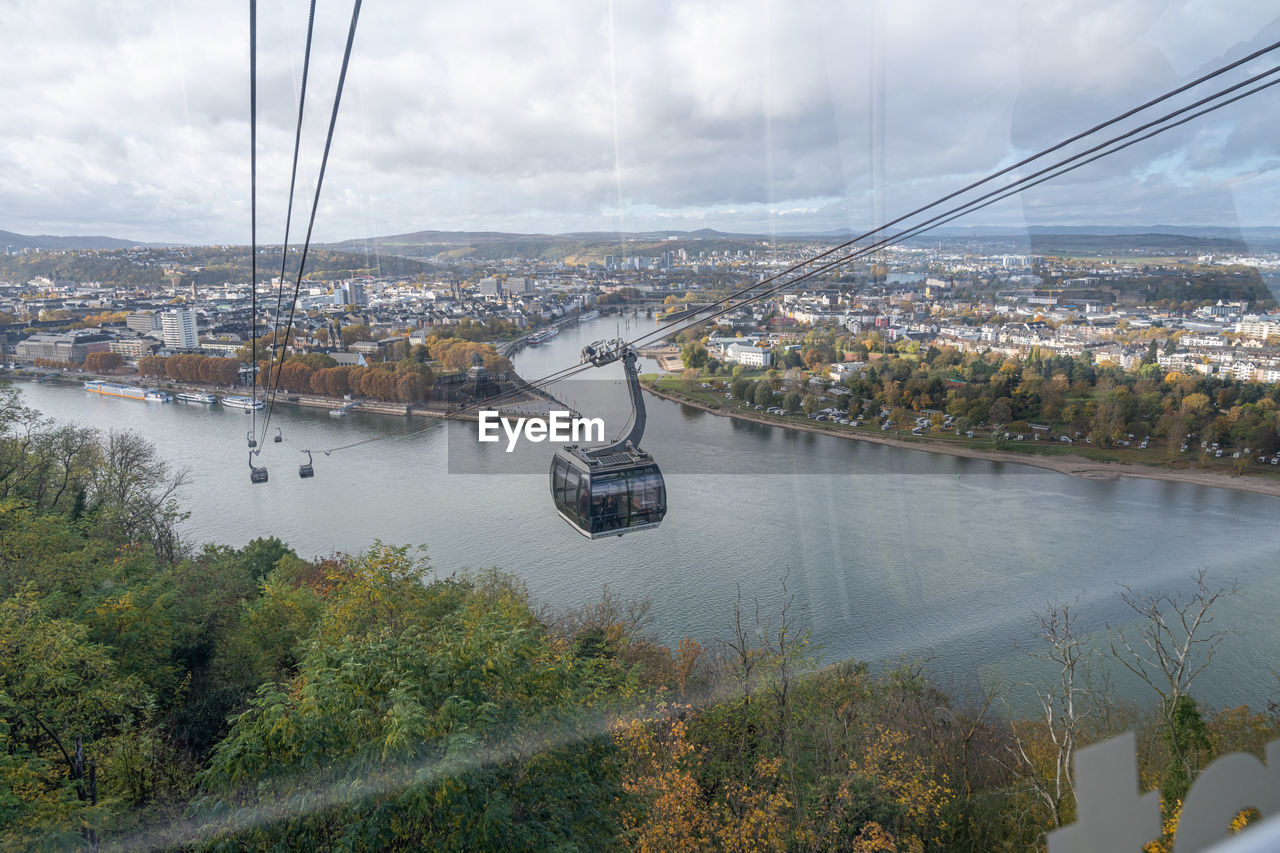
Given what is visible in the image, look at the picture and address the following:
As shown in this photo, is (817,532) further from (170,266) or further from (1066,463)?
(170,266)

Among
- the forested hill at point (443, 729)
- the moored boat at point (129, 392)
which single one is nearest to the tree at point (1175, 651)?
the forested hill at point (443, 729)

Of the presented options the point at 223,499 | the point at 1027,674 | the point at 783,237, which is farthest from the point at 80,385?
the point at 1027,674

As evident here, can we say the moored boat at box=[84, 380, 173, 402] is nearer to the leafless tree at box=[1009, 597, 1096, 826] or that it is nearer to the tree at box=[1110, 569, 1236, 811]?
the leafless tree at box=[1009, 597, 1096, 826]

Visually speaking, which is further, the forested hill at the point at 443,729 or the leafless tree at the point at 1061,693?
the leafless tree at the point at 1061,693

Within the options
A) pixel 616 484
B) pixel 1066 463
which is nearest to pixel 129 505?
pixel 616 484

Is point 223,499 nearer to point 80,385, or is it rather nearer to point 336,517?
point 336,517

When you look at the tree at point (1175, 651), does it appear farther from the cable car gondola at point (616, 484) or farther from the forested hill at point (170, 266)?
the forested hill at point (170, 266)

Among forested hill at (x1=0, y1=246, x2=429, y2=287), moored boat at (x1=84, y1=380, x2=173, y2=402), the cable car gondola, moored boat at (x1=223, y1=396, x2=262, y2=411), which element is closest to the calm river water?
moored boat at (x1=223, y1=396, x2=262, y2=411)
